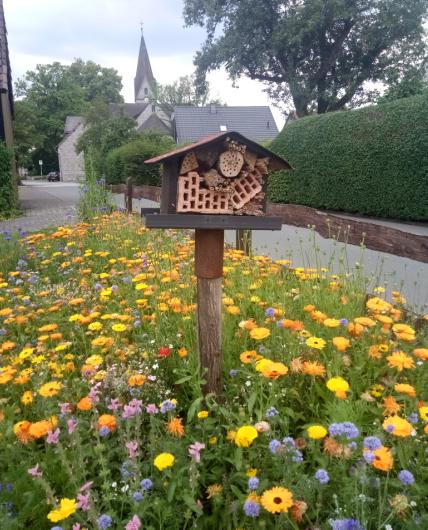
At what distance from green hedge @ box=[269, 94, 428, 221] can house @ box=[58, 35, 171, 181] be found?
3206cm

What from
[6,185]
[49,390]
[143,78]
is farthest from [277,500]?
[143,78]

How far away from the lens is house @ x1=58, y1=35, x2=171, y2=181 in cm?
5688

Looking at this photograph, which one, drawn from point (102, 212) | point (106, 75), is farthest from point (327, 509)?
point (106, 75)

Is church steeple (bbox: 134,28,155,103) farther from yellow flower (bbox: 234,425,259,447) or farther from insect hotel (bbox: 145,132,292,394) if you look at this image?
yellow flower (bbox: 234,425,259,447)

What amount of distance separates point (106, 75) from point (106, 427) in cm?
7364

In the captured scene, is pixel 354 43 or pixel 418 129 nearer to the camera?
pixel 418 129

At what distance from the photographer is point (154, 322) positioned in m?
2.64

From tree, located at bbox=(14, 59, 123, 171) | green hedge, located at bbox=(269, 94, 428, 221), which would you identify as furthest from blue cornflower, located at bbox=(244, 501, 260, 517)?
tree, located at bbox=(14, 59, 123, 171)

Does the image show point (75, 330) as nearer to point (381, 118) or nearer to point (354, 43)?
point (381, 118)

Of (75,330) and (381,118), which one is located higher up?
(381,118)

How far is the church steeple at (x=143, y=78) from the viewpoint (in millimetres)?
75312

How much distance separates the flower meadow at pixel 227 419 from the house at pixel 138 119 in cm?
4388

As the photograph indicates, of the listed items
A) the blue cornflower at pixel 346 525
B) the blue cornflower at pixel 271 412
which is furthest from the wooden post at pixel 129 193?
Answer: the blue cornflower at pixel 346 525

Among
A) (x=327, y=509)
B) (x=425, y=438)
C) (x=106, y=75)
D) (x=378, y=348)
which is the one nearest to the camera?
(x=327, y=509)
